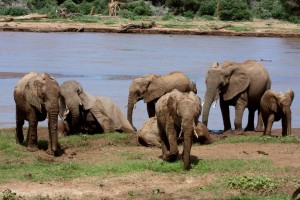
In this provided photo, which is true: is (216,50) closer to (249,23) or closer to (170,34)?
(170,34)

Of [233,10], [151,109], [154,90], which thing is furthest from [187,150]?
[233,10]

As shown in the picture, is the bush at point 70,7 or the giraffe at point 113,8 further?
the bush at point 70,7

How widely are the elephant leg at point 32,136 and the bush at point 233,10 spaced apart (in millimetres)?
49530

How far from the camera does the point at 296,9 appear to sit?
60.8 m

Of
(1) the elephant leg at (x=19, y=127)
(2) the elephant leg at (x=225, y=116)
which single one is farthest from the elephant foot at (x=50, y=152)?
(2) the elephant leg at (x=225, y=116)

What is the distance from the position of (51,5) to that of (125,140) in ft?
181

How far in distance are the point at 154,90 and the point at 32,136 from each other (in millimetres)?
4420

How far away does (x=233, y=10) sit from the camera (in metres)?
63.3

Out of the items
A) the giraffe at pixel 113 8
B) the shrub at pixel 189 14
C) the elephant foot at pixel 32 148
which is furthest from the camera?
the shrub at pixel 189 14

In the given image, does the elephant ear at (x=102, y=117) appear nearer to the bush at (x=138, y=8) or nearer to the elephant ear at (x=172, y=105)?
the elephant ear at (x=172, y=105)

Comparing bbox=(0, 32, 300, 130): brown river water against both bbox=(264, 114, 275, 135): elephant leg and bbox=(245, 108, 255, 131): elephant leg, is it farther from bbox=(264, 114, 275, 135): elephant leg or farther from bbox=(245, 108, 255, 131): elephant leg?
bbox=(264, 114, 275, 135): elephant leg

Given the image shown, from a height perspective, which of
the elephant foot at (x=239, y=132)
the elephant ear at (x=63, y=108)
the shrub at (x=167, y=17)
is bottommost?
the shrub at (x=167, y=17)

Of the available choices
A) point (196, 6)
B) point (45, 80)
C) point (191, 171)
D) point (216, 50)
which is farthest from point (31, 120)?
point (196, 6)

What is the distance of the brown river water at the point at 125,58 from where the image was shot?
25562mm
